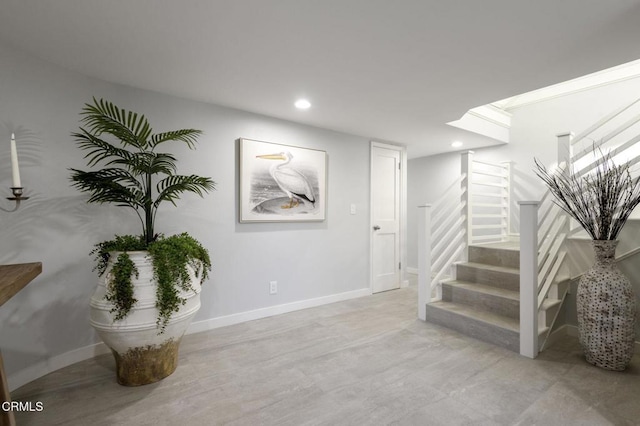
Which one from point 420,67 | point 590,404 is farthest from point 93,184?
point 590,404

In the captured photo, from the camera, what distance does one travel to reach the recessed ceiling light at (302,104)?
9.42ft

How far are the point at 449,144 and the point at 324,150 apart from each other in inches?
80.5

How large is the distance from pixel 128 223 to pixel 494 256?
365cm

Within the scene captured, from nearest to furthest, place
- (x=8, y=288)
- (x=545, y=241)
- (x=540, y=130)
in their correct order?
(x=8, y=288) < (x=545, y=241) < (x=540, y=130)

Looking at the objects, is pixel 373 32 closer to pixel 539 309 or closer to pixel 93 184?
pixel 93 184

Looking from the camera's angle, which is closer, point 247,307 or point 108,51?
point 108,51

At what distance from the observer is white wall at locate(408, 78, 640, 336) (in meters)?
3.54

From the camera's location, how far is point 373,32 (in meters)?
1.80

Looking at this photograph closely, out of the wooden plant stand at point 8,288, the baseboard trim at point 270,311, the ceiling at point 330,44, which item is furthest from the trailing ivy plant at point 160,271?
the ceiling at point 330,44

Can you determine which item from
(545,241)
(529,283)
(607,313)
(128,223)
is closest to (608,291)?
(607,313)

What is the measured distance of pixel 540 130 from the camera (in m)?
4.12

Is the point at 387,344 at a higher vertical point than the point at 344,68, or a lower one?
lower

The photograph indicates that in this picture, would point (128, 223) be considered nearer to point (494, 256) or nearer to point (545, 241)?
point (494, 256)

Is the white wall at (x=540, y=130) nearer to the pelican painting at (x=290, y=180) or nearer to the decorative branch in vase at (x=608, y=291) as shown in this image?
the decorative branch in vase at (x=608, y=291)
